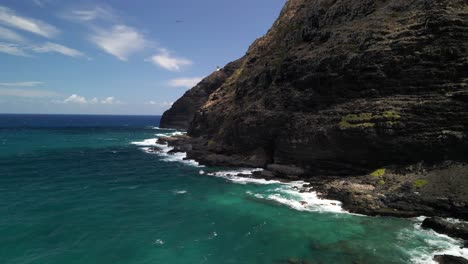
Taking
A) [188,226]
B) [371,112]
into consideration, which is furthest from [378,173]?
[188,226]

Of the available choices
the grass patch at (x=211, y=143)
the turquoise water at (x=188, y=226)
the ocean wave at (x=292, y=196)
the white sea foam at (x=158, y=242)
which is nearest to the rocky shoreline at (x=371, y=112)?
the ocean wave at (x=292, y=196)

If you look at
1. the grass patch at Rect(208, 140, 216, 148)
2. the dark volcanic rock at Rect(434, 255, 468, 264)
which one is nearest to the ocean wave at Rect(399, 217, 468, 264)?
the dark volcanic rock at Rect(434, 255, 468, 264)

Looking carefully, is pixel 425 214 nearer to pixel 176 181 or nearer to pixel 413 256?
pixel 413 256

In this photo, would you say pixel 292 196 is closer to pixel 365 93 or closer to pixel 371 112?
pixel 371 112

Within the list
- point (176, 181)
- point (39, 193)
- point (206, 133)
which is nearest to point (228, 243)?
point (176, 181)

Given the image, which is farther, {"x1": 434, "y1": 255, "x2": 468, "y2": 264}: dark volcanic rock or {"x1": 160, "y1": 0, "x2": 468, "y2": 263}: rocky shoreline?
{"x1": 160, "y1": 0, "x2": 468, "y2": 263}: rocky shoreline

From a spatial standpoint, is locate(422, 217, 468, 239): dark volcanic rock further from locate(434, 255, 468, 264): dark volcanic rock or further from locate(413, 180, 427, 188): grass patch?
locate(413, 180, 427, 188): grass patch

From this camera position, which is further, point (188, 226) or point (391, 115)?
point (391, 115)
